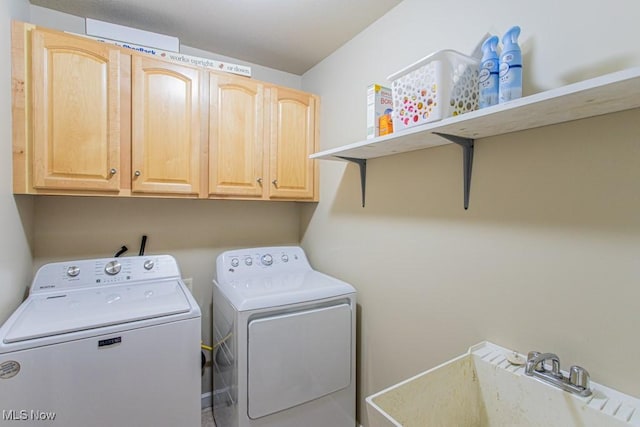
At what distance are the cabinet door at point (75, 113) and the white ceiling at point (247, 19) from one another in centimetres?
34

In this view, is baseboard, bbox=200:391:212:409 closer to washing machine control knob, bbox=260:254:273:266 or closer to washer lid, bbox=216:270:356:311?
washer lid, bbox=216:270:356:311

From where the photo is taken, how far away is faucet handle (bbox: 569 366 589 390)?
91cm

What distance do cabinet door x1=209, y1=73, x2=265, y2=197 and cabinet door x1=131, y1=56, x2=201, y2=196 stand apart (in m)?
0.10

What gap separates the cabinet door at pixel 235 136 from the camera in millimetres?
1873

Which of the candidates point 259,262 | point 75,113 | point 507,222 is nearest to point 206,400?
point 259,262

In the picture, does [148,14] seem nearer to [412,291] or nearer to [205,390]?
[412,291]

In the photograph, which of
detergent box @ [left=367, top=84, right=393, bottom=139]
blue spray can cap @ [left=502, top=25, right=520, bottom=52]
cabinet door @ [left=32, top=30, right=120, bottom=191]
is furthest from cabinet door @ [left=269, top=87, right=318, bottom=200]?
blue spray can cap @ [left=502, top=25, right=520, bottom=52]

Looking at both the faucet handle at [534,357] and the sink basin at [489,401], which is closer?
the sink basin at [489,401]

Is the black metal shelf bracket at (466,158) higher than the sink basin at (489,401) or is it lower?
higher

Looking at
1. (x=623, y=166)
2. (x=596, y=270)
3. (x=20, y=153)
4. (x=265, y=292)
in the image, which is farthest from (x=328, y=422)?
(x=20, y=153)

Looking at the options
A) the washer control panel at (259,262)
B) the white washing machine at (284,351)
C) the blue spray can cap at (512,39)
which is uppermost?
the blue spray can cap at (512,39)

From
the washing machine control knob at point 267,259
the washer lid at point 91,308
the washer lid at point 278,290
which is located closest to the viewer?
the washer lid at point 91,308

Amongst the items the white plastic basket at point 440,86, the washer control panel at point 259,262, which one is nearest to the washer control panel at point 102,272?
the washer control panel at point 259,262

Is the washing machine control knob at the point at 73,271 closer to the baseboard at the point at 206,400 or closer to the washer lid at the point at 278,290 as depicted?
the washer lid at the point at 278,290
